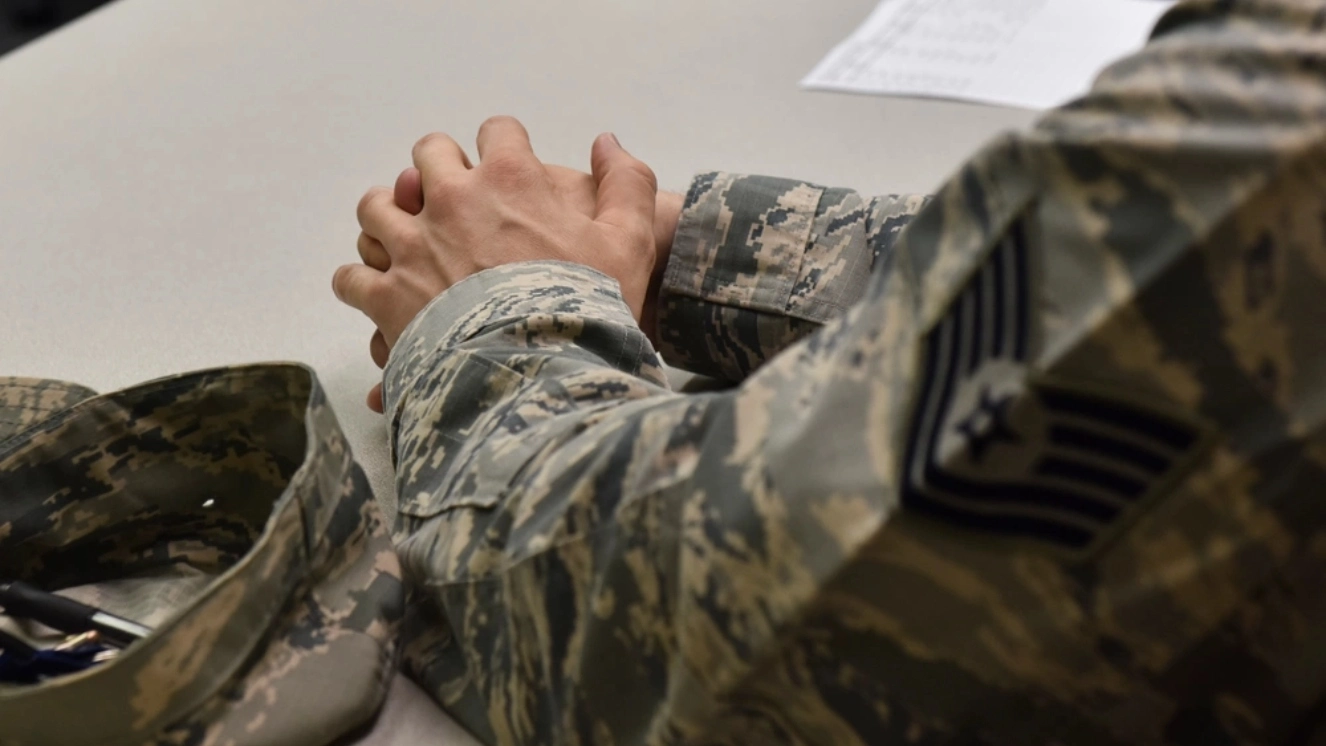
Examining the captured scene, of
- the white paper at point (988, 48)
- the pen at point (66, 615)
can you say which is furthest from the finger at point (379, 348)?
the white paper at point (988, 48)

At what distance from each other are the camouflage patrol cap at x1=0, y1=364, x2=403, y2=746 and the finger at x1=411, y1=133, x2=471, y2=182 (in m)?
0.21

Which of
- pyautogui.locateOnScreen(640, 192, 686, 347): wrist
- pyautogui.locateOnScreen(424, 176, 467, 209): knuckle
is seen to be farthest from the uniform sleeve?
pyautogui.locateOnScreen(424, 176, 467, 209): knuckle

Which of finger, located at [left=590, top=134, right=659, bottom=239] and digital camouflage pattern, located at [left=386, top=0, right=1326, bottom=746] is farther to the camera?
finger, located at [left=590, top=134, right=659, bottom=239]

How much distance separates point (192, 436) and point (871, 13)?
0.78m

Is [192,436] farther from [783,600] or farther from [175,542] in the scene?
[783,600]

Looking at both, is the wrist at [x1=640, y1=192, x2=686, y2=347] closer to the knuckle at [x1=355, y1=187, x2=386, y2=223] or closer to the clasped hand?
the clasped hand

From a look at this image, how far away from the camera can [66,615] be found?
40 centimetres

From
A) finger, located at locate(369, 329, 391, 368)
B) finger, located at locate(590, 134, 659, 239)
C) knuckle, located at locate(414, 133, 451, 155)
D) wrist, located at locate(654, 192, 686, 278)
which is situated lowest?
finger, located at locate(369, 329, 391, 368)

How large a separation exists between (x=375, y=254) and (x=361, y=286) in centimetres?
3

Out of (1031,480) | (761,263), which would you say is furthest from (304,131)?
(1031,480)

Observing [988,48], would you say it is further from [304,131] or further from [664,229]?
[304,131]

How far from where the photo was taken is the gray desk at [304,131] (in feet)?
2.27

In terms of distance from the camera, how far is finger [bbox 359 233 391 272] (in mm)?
611

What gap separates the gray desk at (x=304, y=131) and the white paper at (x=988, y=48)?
0.03m
